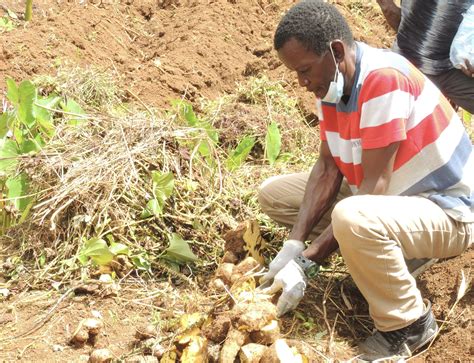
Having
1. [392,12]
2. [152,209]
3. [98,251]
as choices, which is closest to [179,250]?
[152,209]

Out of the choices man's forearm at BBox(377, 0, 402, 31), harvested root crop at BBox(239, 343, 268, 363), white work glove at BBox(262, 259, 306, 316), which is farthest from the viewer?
man's forearm at BBox(377, 0, 402, 31)

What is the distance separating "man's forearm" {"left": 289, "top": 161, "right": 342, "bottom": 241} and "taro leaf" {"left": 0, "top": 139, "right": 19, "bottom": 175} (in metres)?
1.46

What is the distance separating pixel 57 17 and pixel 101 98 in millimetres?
1522

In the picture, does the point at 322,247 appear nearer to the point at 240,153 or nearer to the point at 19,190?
the point at 240,153

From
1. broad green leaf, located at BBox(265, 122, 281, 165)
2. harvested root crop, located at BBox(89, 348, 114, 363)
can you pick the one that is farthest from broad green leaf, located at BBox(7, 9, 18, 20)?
harvested root crop, located at BBox(89, 348, 114, 363)

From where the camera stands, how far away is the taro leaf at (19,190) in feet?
11.3

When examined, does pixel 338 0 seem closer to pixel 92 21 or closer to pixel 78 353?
pixel 92 21

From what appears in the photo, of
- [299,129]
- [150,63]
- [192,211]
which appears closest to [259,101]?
[299,129]

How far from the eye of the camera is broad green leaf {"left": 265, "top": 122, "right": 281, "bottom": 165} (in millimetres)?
4187

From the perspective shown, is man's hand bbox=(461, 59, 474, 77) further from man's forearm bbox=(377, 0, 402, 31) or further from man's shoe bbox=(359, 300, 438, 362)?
man's shoe bbox=(359, 300, 438, 362)

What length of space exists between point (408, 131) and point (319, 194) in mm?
560

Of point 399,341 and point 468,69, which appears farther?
point 468,69

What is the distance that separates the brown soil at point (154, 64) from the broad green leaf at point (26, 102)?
1059mm

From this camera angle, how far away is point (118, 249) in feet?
10.5
